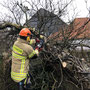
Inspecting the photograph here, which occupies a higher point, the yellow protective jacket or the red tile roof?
the red tile roof

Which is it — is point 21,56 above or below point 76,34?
below

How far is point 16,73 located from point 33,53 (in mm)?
629

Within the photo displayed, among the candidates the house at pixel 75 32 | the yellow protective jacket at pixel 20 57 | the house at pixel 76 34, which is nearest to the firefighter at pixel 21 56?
the yellow protective jacket at pixel 20 57

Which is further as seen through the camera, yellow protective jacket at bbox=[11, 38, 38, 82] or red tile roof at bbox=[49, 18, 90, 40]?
red tile roof at bbox=[49, 18, 90, 40]

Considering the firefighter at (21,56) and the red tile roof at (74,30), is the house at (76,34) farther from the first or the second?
the firefighter at (21,56)

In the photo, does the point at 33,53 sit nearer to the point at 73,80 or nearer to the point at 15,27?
the point at 73,80

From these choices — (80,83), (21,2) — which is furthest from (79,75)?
(21,2)

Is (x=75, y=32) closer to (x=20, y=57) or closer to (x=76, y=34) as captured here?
(x=76, y=34)

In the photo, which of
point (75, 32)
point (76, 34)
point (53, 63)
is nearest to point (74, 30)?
point (75, 32)

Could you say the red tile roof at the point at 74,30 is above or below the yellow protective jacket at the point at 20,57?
above

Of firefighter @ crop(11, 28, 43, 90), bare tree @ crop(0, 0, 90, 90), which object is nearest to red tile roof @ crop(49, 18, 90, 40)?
bare tree @ crop(0, 0, 90, 90)

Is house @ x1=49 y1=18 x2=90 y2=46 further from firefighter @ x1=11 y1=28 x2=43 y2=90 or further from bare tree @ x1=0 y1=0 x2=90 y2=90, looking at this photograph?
firefighter @ x1=11 y1=28 x2=43 y2=90

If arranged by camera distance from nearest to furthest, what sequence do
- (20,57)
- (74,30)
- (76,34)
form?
(20,57)
(76,34)
(74,30)

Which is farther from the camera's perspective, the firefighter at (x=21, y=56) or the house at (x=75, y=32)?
the house at (x=75, y=32)
